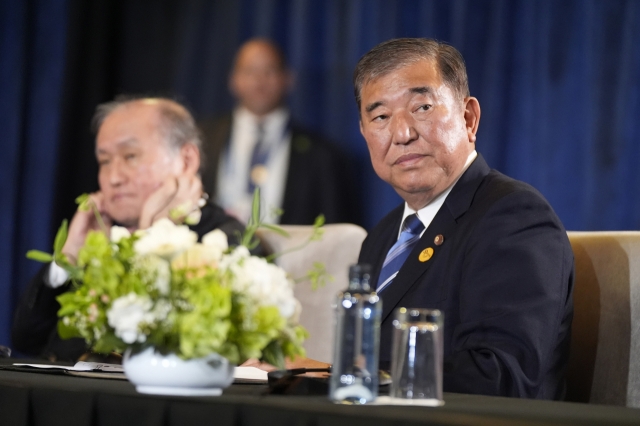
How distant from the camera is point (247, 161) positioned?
4.07 metres

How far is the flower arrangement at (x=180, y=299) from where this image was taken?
94 cm

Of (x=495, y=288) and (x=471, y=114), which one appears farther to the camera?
(x=471, y=114)

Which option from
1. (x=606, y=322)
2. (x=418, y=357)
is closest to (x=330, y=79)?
(x=606, y=322)

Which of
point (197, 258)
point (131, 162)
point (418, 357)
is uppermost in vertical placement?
point (131, 162)

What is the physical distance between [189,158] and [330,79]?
1.28 meters

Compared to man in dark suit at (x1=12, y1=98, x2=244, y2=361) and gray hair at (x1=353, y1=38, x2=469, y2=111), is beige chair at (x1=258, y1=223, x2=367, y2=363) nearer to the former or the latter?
man in dark suit at (x1=12, y1=98, x2=244, y2=361)

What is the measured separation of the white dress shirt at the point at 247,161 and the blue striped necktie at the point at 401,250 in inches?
81.5

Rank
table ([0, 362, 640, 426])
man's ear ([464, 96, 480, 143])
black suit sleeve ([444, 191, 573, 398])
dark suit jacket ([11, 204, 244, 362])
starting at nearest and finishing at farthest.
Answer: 1. table ([0, 362, 640, 426])
2. black suit sleeve ([444, 191, 573, 398])
3. man's ear ([464, 96, 480, 143])
4. dark suit jacket ([11, 204, 244, 362])

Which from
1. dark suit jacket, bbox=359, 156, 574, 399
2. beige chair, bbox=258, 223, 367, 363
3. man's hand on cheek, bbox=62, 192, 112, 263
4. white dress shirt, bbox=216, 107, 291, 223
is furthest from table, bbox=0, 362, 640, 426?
white dress shirt, bbox=216, 107, 291, 223

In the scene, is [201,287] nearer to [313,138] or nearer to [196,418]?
[196,418]

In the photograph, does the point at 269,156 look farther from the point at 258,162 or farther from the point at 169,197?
the point at 169,197

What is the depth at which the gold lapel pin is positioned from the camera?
1.70 m

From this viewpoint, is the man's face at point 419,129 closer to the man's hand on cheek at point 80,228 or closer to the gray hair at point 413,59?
the gray hair at point 413,59

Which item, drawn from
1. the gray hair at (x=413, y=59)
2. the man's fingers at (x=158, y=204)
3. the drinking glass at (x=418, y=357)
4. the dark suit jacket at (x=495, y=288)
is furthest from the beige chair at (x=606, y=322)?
the man's fingers at (x=158, y=204)
